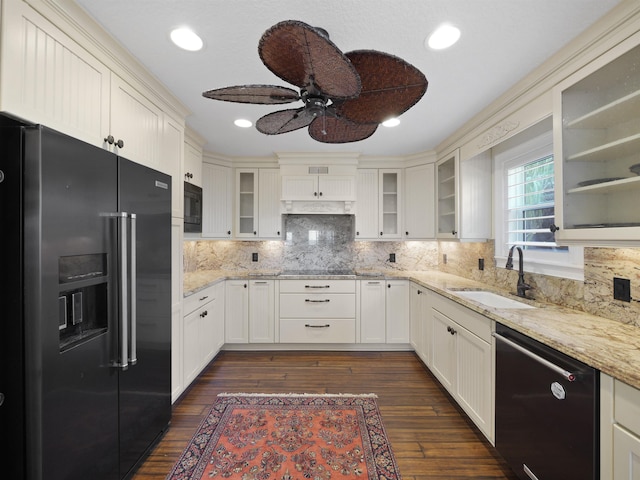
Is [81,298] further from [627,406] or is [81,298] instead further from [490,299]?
[490,299]

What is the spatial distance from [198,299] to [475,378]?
7.49ft

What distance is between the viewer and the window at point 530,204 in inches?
74.5

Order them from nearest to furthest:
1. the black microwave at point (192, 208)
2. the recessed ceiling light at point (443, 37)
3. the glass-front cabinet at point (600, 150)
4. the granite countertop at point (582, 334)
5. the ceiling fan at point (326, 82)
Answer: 1. the ceiling fan at point (326, 82)
2. the granite countertop at point (582, 334)
3. the glass-front cabinet at point (600, 150)
4. the recessed ceiling light at point (443, 37)
5. the black microwave at point (192, 208)

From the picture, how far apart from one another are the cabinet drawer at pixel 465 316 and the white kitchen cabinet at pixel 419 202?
1.05 metres

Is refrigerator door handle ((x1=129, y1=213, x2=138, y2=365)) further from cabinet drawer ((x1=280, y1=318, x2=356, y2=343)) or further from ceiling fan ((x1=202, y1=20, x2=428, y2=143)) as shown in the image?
cabinet drawer ((x1=280, y1=318, x2=356, y2=343))

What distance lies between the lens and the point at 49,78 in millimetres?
1107

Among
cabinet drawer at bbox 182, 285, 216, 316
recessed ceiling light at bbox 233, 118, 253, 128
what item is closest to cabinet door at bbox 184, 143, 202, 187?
recessed ceiling light at bbox 233, 118, 253, 128

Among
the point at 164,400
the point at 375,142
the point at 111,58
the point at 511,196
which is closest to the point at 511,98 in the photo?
the point at 511,196

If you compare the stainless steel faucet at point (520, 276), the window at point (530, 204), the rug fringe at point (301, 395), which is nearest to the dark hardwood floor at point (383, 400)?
the rug fringe at point (301, 395)

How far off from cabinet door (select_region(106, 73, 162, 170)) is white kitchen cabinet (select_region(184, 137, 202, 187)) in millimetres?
701

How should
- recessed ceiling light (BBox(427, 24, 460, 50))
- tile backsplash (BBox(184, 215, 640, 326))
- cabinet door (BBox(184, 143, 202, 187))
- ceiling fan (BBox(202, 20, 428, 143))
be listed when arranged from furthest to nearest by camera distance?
tile backsplash (BBox(184, 215, 640, 326))
cabinet door (BBox(184, 143, 202, 187))
recessed ceiling light (BBox(427, 24, 460, 50))
ceiling fan (BBox(202, 20, 428, 143))

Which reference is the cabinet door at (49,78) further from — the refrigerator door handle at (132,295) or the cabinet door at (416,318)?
the cabinet door at (416,318)

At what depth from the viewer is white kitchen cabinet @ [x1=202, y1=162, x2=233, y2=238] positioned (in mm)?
3234

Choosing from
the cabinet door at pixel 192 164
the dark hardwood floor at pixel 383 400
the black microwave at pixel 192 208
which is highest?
the cabinet door at pixel 192 164
